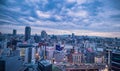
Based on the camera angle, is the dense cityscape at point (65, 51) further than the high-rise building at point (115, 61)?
Yes

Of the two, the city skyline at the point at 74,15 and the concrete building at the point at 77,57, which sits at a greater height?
the city skyline at the point at 74,15

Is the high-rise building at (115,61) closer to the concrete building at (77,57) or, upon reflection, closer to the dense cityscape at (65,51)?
the dense cityscape at (65,51)

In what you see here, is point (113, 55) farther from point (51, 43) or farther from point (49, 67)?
point (51, 43)

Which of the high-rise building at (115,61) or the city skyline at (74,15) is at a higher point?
the city skyline at (74,15)

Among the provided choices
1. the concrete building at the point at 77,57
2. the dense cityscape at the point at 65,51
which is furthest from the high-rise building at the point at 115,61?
the concrete building at the point at 77,57

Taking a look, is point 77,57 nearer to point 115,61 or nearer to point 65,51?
point 65,51

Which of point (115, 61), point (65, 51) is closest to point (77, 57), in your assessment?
point (65, 51)

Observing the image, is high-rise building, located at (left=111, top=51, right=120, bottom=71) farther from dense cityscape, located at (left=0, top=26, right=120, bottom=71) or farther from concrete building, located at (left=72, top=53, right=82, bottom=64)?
concrete building, located at (left=72, top=53, right=82, bottom=64)

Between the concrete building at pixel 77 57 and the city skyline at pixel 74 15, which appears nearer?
the city skyline at pixel 74 15

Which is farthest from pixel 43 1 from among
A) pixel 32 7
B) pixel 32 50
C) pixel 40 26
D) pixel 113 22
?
pixel 32 50
